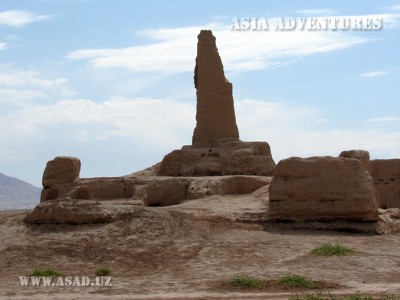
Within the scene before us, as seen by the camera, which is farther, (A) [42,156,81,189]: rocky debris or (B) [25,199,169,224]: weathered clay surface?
(A) [42,156,81,189]: rocky debris

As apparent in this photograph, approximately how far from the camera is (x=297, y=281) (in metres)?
12.5

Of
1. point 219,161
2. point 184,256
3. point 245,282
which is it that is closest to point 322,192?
point 184,256

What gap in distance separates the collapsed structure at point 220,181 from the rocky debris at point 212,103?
38 mm

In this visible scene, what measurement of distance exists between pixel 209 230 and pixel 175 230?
0.84m

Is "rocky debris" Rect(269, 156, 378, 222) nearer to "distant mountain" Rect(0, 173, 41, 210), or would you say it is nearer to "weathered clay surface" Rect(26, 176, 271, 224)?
A: "weathered clay surface" Rect(26, 176, 271, 224)

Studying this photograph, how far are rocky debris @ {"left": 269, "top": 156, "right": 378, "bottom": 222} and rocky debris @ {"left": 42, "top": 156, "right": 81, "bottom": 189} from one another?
391 inches

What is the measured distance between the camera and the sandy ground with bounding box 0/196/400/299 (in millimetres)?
12352

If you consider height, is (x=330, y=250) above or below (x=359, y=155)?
below

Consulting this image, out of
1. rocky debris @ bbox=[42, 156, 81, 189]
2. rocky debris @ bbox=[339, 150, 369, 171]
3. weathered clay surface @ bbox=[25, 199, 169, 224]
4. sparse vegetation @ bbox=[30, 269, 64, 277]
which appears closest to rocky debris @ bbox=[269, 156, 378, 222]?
weathered clay surface @ bbox=[25, 199, 169, 224]

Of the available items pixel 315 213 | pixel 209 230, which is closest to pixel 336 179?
pixel 315 213

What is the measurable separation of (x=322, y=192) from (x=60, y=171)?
37.6 ft

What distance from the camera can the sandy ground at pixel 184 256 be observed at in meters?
12.4

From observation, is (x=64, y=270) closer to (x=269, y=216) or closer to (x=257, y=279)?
(x=257, y=279)

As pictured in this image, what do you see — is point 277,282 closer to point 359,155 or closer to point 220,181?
point 220,181
